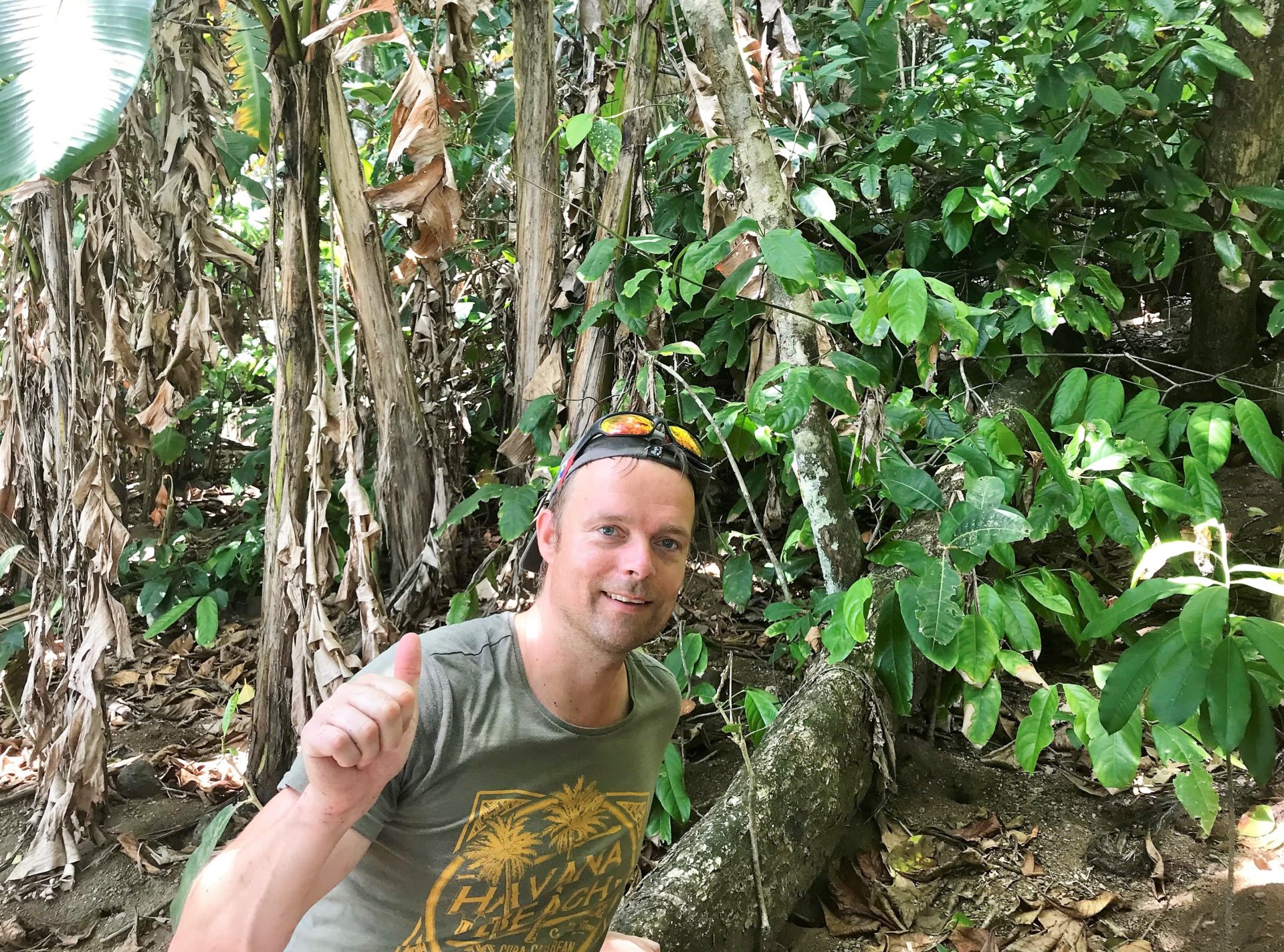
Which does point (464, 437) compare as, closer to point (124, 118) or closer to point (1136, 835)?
point (124, 118)

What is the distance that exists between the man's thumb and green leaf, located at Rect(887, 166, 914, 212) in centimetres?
250

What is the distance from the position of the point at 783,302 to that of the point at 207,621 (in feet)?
8.14

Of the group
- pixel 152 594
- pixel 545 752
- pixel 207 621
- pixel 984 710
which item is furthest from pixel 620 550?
pixel 152 594

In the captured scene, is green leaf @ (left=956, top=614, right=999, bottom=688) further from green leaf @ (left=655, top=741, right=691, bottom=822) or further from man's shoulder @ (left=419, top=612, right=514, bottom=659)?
man's shoulder @ (left=419, top=612, right=514, bottom=659)

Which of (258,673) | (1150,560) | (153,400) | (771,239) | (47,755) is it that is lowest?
(47,755)

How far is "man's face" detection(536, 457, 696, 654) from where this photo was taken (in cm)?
121

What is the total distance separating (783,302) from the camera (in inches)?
87.3

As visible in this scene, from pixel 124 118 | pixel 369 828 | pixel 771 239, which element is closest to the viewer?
pixel 369 828

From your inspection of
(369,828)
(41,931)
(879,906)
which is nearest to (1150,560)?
(879,906)

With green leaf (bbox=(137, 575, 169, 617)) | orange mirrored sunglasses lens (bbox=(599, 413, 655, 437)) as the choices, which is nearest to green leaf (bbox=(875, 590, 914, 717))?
orange mirrored sunglasses lens (bbox=(599, 413, 655, 437))

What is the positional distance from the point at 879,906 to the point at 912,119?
2.67m

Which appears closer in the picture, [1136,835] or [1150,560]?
[1150,560]

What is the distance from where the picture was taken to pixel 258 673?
8.12ft

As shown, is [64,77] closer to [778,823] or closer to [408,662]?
[408,662]
